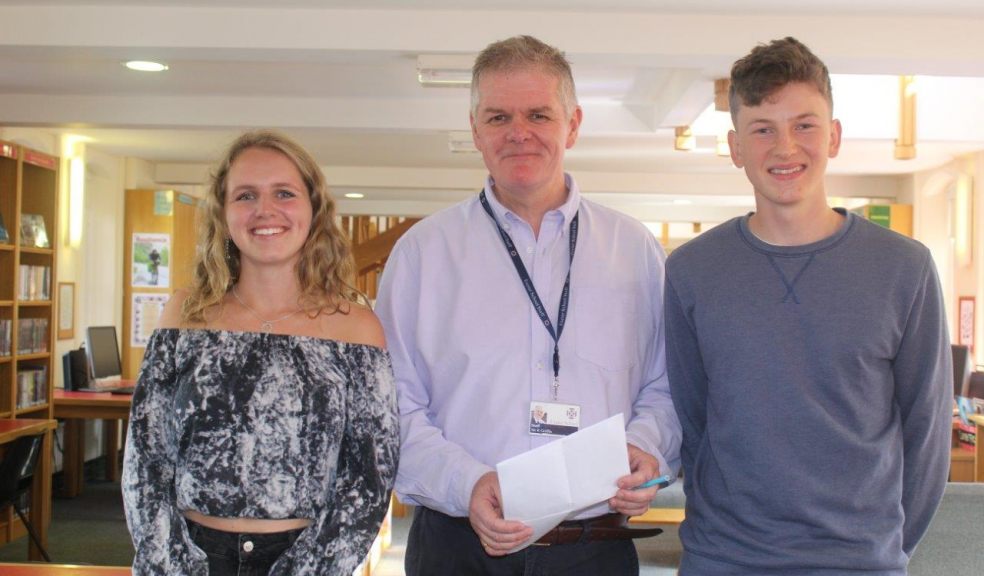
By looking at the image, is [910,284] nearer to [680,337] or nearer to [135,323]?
[680,337]

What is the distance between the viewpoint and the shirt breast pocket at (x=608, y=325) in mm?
2137

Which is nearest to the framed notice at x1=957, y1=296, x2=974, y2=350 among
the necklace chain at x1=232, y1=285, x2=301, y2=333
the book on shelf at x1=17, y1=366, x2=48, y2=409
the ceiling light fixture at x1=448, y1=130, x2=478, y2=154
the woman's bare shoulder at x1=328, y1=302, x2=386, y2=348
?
the ceiling light fixture at x1=448, y1=130, x2=478, y2=154

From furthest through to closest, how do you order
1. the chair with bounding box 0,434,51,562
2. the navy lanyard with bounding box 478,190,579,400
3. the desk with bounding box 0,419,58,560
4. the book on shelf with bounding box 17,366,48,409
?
the book on shelf with bounding box 17,366,48,409
the desk with bounding box 0,419,58,560
the chair with bounding box 0,434,51,562
the navy lanyard with bounding box 478,190,579,400

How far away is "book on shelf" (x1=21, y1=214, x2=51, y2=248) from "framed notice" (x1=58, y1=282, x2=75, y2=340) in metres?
1.68

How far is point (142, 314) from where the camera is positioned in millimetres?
10812

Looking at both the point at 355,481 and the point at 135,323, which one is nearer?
the point at 355,481

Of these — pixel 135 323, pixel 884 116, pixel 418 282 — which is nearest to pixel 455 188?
pixel 135 323

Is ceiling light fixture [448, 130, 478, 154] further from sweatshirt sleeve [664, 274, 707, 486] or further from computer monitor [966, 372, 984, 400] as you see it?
sweatshirt sleeve [664, 274, 707, 486]

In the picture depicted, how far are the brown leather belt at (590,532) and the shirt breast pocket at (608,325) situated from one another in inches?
13.1

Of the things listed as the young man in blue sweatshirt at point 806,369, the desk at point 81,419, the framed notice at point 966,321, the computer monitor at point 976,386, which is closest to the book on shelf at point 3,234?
the desk at point 81,419

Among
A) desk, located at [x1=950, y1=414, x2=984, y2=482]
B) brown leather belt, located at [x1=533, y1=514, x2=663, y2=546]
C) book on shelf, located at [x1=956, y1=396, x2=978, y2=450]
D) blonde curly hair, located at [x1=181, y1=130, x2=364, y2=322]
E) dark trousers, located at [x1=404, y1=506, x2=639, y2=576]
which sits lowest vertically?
desk, located at [x1=950, y1=414, x2=984, y2=482]

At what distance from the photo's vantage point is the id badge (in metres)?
2.06

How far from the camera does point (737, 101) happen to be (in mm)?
1982

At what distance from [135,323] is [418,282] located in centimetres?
935
